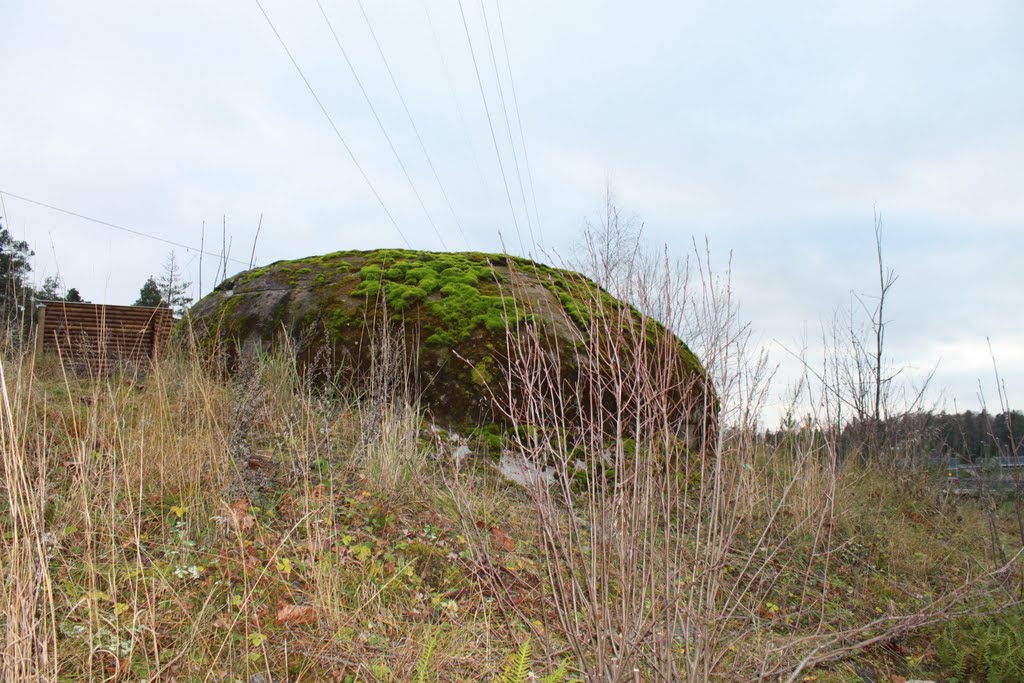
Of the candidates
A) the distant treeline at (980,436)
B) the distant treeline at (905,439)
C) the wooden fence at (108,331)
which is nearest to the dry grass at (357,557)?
the wooden fence at (108,331)

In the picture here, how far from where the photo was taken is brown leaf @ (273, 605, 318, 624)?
272 cm

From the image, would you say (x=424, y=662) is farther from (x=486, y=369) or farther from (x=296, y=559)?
(x=486, y=369)

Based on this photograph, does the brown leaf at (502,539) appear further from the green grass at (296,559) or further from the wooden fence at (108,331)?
the wooden fence at (108,331)

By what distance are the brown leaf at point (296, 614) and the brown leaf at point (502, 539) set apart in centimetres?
127

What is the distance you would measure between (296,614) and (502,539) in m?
1.40

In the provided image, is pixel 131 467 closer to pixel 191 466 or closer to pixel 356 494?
pixel 191 466

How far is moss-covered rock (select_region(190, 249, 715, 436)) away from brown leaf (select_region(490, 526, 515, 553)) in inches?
43.8

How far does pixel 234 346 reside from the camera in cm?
579

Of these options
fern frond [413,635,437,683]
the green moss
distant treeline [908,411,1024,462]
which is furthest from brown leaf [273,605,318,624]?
distant treeline [908,411,1024,462]

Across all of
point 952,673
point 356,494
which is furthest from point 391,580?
point 952,673

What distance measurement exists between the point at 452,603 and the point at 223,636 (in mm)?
1005

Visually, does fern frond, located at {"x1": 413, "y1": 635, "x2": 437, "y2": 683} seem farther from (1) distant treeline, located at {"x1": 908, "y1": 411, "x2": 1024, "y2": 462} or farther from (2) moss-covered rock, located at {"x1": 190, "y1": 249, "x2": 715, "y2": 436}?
(1) distant treeline, located at {"x1": 908, "y1": 411, "x2": 1024, "y2": 462}

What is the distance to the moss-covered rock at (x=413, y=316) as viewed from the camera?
519 centimetres

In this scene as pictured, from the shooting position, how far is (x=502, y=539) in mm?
3865
